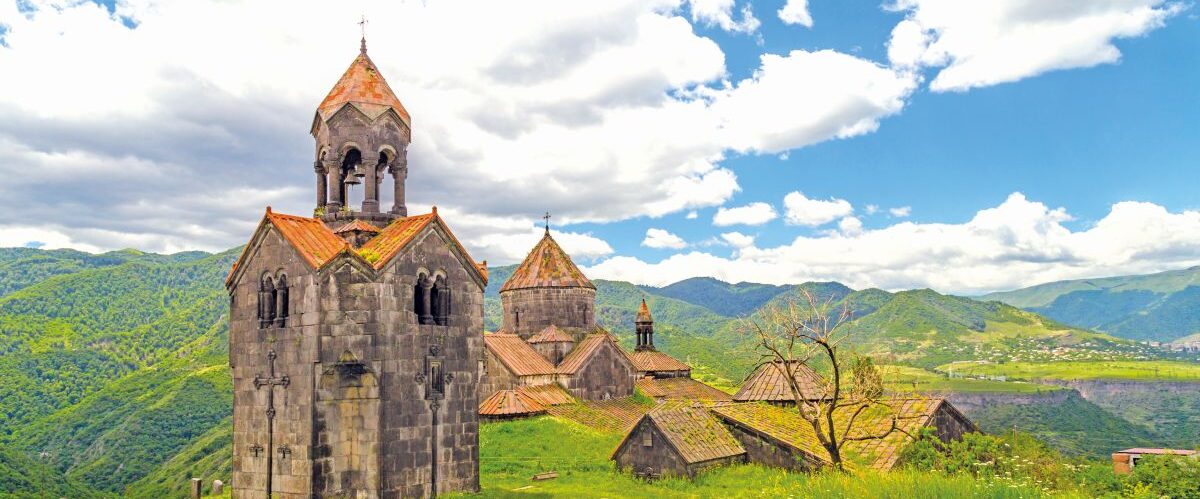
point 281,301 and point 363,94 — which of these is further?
point 363,94

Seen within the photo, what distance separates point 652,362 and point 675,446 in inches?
911

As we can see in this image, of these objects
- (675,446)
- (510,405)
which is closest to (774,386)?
(675,446)

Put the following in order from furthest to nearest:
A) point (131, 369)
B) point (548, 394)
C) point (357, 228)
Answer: point (131, 369), point (548, 394), point (357, 228)

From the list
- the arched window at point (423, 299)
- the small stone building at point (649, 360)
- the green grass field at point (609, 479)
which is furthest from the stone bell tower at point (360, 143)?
the small stone building at point (649, 360)

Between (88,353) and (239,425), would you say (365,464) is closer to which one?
(239,425)

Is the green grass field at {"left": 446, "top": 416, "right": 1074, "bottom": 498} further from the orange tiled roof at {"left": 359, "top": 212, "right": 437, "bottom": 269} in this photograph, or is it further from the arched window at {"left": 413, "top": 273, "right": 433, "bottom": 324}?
the orange tiled roof at {"left": 359, "top": 212, "right": 437, "bottom": 269}

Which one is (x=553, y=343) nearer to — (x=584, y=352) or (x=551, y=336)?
(x=551, y=336)

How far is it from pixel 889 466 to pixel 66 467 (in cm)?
10336

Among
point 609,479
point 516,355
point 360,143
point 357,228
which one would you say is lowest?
point 609,479

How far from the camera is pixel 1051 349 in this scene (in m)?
189

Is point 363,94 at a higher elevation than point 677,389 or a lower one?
higher

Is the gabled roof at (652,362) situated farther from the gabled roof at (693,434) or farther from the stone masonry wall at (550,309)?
the gabled roof at (693,434)

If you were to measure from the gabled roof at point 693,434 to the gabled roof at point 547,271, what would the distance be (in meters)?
15.4

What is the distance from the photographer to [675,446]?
21.8m
